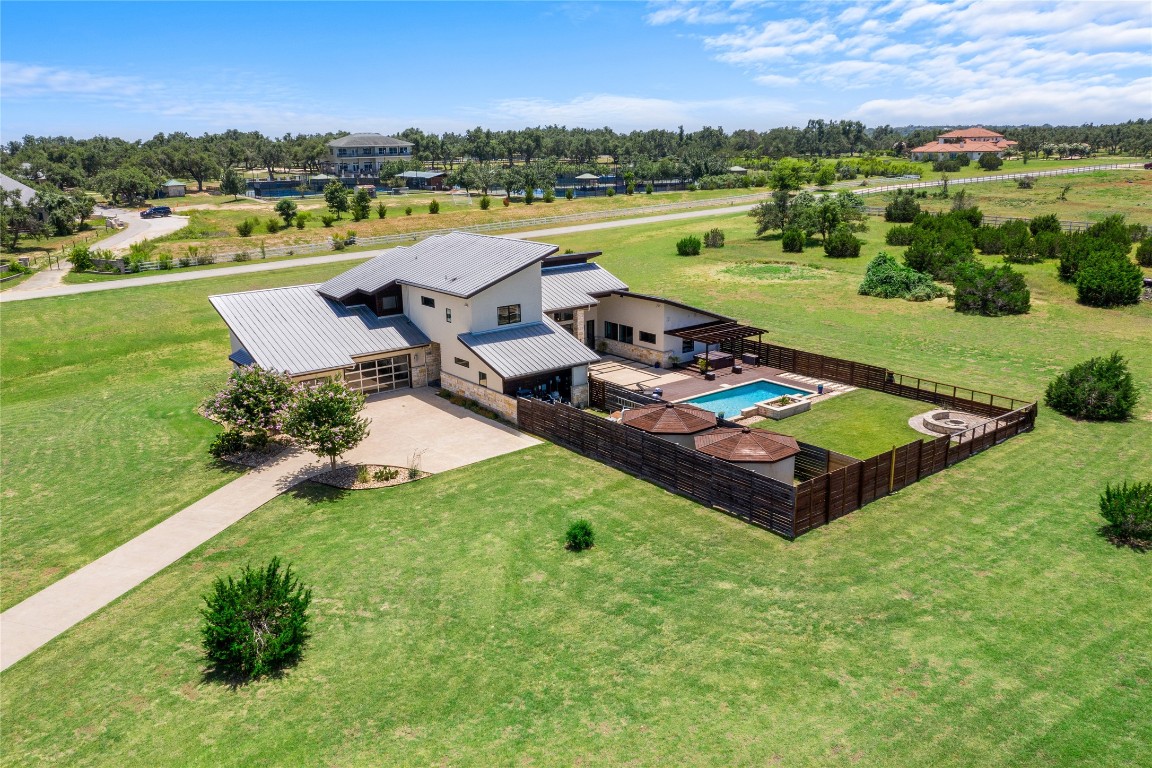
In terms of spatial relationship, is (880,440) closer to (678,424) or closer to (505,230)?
(678,424)

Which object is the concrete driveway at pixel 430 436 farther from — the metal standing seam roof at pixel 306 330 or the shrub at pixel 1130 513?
the shrub at pixel 1130 513

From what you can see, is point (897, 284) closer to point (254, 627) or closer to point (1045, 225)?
point (1045, 225)

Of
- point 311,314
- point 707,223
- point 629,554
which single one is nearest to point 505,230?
point 707,223

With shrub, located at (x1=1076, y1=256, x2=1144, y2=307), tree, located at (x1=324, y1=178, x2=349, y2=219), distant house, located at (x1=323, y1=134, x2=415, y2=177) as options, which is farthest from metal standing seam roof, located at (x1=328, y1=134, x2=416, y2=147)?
shrub, located at (x1=1076, y1=256, x2=1144, y2=307)

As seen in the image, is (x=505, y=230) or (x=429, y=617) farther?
(x=505, y=230)

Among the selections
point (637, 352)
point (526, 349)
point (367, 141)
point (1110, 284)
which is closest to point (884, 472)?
point (526, 349)

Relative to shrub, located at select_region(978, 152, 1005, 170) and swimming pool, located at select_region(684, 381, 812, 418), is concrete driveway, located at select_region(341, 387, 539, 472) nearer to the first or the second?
swimming pool, located at select_region(684, 381, 812, 418)

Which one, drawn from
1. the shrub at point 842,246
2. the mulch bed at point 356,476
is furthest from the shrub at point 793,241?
the mulch bed at point 356,476
